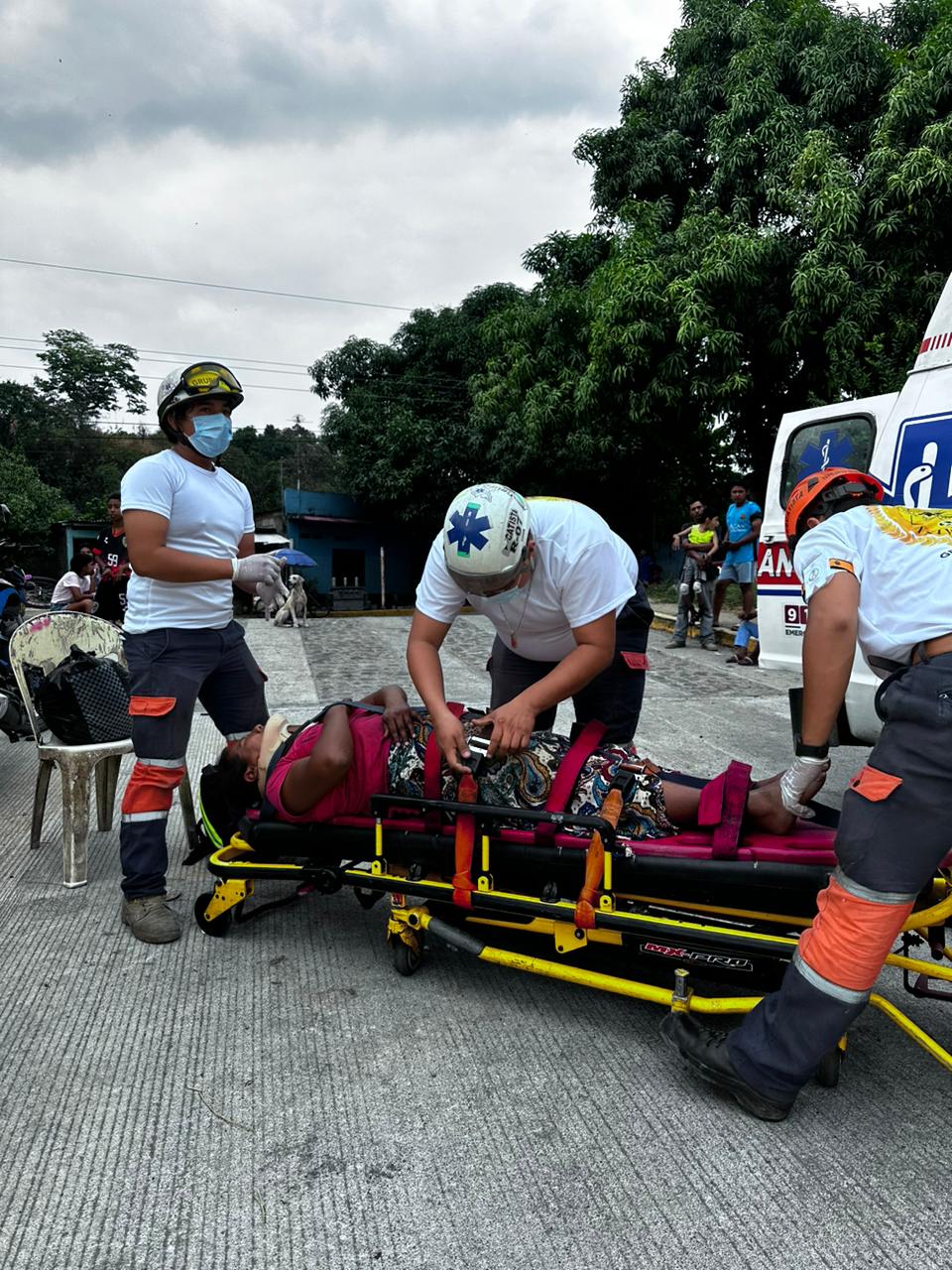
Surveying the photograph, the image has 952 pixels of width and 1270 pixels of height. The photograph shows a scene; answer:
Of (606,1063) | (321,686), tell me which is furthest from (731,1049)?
(321,686)

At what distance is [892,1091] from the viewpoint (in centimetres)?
226

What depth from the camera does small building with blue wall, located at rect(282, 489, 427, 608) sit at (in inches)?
1049

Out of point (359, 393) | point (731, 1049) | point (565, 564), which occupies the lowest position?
point (731, 1049)

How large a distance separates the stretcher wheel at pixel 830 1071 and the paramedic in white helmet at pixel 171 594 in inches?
85.3

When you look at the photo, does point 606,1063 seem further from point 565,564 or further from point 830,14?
point 830,14

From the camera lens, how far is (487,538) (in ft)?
8.36

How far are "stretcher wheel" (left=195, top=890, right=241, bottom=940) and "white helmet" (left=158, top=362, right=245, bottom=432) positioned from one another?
5.84ft

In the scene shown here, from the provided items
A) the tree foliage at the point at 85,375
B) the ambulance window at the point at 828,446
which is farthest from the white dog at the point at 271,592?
the tree foliage at the point at 85,375

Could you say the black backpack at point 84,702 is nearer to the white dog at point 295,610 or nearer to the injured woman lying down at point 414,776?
the injured woman lying down at point 414,776

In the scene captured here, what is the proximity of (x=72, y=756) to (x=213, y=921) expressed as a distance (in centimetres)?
100

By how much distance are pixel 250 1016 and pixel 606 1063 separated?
3.54 feet

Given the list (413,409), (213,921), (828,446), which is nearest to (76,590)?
(213,921)

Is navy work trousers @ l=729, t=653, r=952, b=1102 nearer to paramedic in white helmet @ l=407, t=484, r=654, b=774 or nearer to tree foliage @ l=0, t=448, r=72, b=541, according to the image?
paramedic in white helmet @ l=407, t=484, r=654, b=774

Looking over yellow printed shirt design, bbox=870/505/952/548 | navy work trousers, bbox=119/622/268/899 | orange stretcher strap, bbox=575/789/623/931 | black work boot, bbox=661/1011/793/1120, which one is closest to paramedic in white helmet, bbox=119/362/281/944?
navy work trousers, bbox=119/622/268/899
